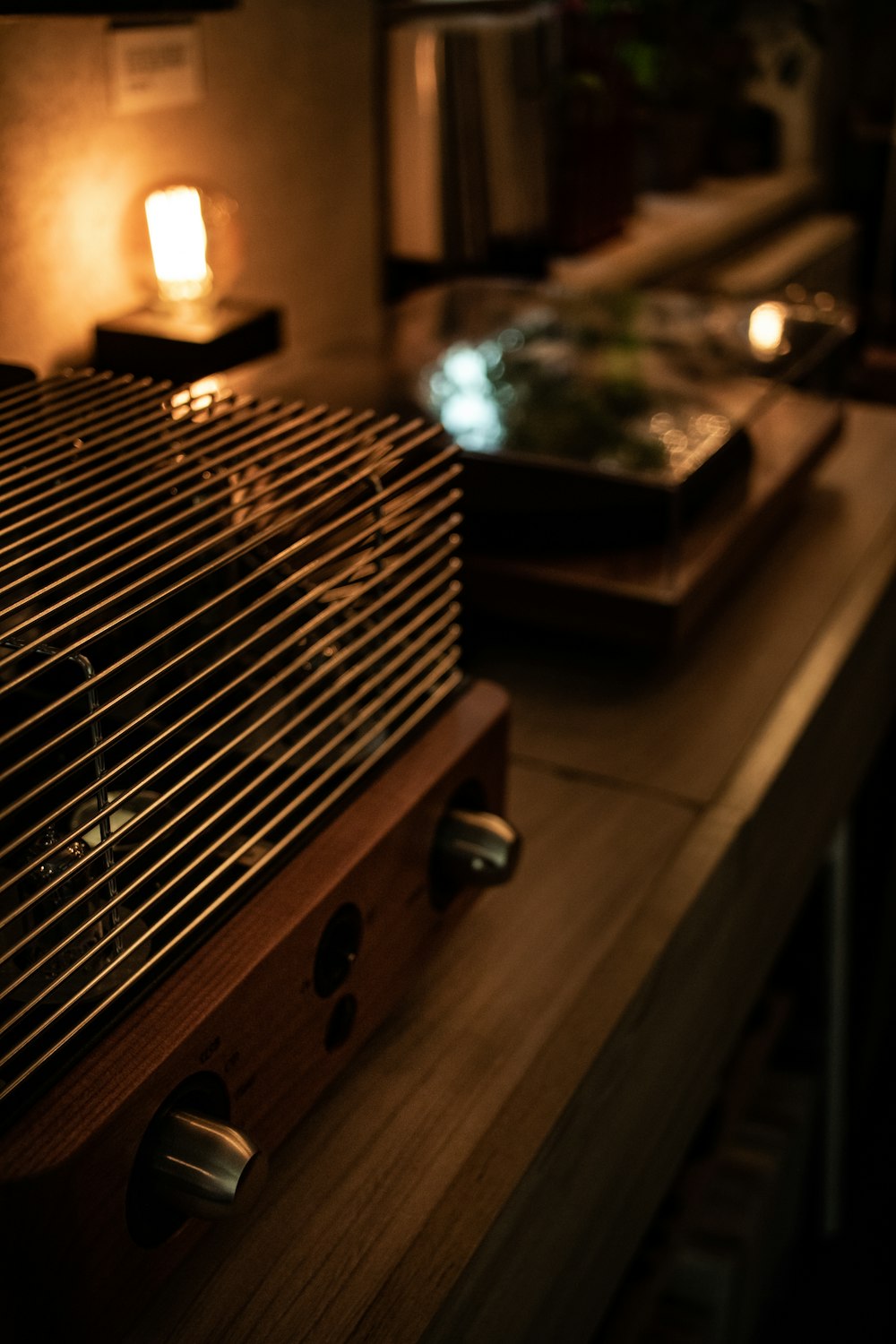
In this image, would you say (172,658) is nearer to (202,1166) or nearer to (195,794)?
(195,794)

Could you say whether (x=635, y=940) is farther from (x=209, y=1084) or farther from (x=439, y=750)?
(x=209, y=1084)

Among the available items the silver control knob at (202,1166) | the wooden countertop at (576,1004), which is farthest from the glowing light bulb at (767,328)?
the silver control knob at (202,1166)

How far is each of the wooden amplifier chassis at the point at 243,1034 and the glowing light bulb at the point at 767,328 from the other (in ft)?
2.41

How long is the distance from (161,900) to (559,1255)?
338 millimetres

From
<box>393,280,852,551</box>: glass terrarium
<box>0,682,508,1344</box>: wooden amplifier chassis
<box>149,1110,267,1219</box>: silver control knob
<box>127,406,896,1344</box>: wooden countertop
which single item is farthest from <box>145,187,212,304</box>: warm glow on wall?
<box>149,1110,267,1219</box>: silver control knob

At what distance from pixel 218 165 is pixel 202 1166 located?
98 centimetres

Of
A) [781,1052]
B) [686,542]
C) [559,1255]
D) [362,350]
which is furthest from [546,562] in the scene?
[781,1052]

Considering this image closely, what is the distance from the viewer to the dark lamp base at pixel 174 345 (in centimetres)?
109

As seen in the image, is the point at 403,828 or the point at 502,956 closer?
the point at 403,828

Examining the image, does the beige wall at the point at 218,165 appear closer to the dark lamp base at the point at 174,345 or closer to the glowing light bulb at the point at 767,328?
the dark lamp base at the point at 174,345

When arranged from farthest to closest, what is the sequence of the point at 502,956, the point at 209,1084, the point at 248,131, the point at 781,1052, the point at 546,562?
1. the point at 781,1052
2. the point at 248,131
3. the point at 546,562
4. the point at 502,956
5. the point at 209,1084

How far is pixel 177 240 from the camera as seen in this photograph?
3.73ft

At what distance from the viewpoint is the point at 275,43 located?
128cm

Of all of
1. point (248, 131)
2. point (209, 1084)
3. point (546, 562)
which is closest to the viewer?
point (209, 1084)
